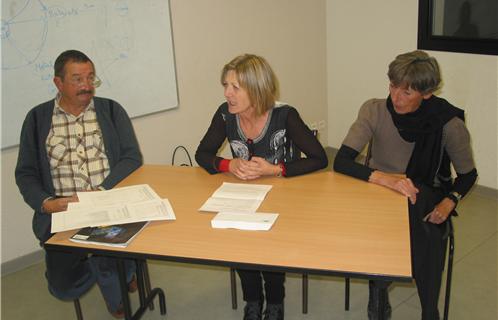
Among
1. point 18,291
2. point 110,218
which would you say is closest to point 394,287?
point 110,218

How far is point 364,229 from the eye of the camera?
1754mm

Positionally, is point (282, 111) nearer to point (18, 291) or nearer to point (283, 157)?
point (283, 157)

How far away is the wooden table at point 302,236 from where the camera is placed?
1.56 m

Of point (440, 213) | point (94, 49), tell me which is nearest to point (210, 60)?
point (94, 49)

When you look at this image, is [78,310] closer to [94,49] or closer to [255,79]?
[255,79]

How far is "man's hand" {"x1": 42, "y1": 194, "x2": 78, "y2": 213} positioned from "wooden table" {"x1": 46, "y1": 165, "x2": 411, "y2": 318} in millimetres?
318

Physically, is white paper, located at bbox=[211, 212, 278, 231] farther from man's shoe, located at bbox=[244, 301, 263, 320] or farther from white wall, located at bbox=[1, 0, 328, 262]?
white wall, located at bbox=[1, 0, 328, 262]

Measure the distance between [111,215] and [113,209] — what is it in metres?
0.05

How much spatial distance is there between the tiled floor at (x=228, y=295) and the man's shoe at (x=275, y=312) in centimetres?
17

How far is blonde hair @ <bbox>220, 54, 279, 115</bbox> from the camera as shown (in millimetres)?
2275

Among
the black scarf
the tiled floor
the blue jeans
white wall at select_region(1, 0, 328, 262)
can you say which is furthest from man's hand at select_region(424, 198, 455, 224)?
white wall at select_region(1, 0, 328, 262)

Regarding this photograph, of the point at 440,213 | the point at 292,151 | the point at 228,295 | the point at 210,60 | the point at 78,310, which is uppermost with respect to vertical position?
the point at 210,60

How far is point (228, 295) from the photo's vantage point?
276 cm

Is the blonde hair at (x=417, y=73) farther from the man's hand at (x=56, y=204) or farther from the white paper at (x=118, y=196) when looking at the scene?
the man's hand at (x=56, y=204)
